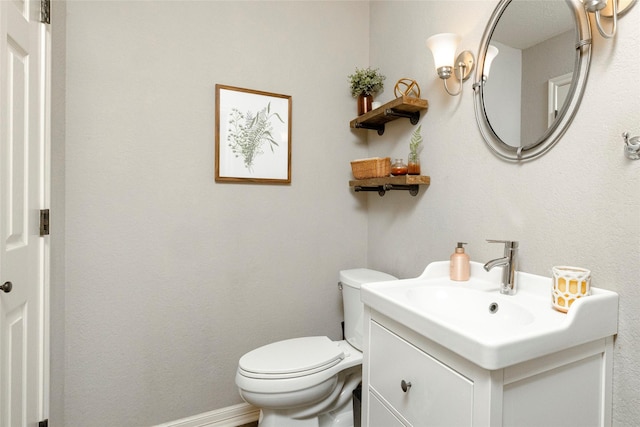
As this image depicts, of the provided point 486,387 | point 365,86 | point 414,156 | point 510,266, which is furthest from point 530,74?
point 486,387

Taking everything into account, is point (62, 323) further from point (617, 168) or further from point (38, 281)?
point (617, 168)

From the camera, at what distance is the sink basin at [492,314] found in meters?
0.73

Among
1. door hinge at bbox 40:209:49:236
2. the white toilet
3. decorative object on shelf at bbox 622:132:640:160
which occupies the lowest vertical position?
the white toilet

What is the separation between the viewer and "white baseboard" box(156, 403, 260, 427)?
5.55 feet

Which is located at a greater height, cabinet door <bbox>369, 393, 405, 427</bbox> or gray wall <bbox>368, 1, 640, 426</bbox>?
gray wall <bbox>368, 1, 640, 426</bbox>

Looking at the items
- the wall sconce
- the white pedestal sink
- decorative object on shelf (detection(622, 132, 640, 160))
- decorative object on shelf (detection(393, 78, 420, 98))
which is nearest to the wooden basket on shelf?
decorative object on shelf (detection(393, 78, 420, 98))

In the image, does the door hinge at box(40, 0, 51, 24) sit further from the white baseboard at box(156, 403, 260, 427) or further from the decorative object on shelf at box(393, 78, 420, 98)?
the white baseboard at box(156, 403, 260, 427)

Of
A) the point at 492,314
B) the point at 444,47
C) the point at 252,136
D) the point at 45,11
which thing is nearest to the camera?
the point at 492,314

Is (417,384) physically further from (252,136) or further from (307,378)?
(252,136)

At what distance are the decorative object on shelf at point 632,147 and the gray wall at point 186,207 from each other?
4.34 feet

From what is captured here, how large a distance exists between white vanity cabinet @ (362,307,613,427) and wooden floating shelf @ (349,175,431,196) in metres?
0.69

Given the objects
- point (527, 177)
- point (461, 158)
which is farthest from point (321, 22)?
point (527, 177)

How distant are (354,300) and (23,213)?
4.57 ft

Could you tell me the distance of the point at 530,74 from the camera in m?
1.17
